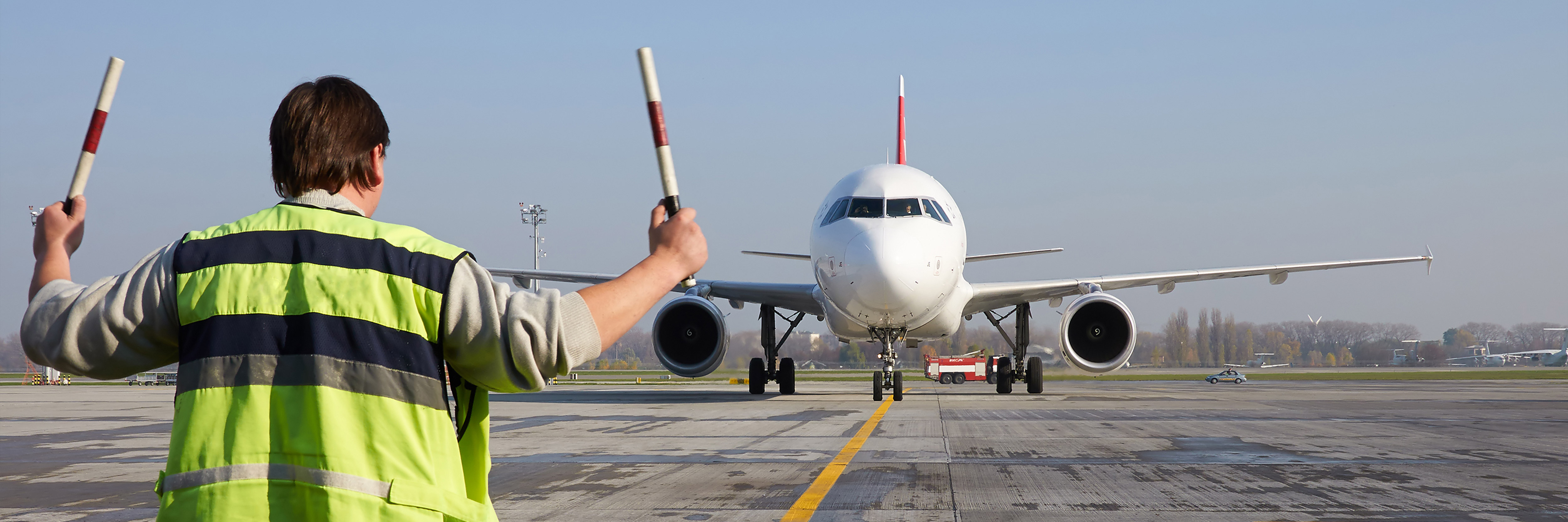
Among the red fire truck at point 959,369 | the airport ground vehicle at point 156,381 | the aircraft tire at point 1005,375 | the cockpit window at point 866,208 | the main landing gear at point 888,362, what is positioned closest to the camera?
the cockpit window at point 866,208

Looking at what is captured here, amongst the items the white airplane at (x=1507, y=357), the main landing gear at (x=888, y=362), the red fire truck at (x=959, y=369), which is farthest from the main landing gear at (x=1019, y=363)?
the white airplane at (x=1507, y=357)

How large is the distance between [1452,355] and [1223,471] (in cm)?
12652

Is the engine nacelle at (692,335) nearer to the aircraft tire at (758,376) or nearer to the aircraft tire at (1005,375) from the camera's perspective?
the aircraft tire at (758,376)

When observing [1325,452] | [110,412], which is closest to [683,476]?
[1325,452]

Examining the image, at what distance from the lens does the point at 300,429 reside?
1.75 meters

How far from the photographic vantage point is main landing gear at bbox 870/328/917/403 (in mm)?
16281

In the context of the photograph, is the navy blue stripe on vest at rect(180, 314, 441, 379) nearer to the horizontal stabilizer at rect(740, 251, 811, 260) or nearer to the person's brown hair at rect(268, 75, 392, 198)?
the person's brown hair at rect(268, 75, 392, 198)

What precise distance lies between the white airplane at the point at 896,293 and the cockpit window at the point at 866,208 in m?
0.02

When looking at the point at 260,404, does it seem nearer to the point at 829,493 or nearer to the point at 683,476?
the point at 829,493

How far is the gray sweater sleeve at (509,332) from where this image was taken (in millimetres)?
1812

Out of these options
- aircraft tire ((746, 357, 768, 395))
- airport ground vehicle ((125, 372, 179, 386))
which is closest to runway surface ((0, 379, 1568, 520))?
aircraft tire ((746, 357, 768, 395))

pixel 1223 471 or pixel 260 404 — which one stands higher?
pixel 260 404

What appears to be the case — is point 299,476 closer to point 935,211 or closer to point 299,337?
point 299,337

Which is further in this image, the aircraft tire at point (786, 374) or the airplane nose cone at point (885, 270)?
the aircraft tire at point (786, 374)
